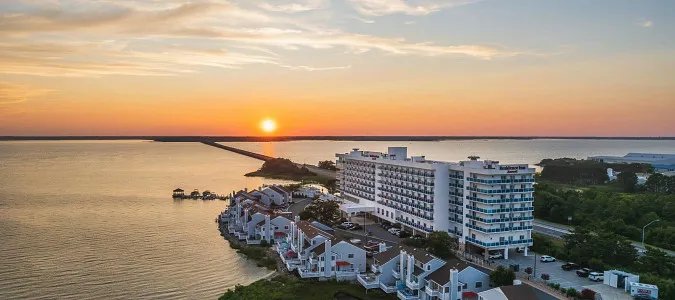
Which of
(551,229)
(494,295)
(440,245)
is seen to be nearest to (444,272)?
(494,295)

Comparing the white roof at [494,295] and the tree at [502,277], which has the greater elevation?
the white roof at [494,295]

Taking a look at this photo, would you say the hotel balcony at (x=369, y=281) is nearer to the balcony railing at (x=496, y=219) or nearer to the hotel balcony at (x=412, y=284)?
the hotel balcony at (x=412, y=284)

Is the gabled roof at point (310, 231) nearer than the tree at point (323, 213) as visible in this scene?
Yes

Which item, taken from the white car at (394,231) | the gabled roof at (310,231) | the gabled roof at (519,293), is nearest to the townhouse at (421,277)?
the gabled roof at (519,293)

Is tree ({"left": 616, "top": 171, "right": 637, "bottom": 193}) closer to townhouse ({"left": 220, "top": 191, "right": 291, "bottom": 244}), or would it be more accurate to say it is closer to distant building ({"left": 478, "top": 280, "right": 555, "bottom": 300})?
townhouse ({"left": 220, "top": 191, "right": 291, "bottom": 244})

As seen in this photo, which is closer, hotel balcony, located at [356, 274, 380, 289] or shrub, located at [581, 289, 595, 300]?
shrub, located at [581, 289, 595, 300]

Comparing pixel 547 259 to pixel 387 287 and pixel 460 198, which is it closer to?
pixel 460 198

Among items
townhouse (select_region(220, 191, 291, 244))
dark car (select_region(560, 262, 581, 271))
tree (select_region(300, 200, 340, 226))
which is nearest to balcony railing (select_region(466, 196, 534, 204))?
dark car (select_region(560, 262, 581, 271))
